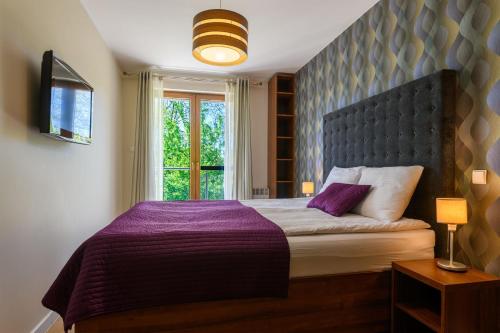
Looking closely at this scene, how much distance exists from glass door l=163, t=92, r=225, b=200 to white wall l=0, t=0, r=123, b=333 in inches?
68.2

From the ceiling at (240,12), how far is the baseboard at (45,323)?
2705 millimetres

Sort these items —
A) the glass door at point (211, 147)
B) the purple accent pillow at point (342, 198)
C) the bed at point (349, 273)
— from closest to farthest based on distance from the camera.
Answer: the bed at point (349, 273), the purple accent pillow at point (342, 198), the glass door at point (211, 147)

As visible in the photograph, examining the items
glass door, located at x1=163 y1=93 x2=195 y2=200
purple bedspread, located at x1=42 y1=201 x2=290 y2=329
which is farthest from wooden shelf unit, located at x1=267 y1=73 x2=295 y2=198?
purple bedspread, located at x1=42 y1=201 x2=290 y2=329

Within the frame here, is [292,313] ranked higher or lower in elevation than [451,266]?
lower

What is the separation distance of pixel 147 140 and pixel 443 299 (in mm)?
4017

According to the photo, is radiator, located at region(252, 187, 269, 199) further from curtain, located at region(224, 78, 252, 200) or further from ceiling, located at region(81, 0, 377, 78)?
ceiling, located at region(81, 0, 377, 78)

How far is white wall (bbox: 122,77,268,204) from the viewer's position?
4.44 m

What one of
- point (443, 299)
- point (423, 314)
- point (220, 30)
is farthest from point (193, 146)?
point (443, 299)

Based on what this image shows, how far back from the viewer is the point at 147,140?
428 centimetres

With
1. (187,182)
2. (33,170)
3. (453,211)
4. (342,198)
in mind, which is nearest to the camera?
(453,211)

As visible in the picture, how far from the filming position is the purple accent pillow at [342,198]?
2221 mm

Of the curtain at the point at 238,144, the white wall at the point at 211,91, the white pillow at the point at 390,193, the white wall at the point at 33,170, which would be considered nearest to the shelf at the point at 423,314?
the white pillow at the point at 390,193

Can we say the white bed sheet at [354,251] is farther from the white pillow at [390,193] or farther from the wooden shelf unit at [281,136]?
the wooden shelf unit at [281,136]

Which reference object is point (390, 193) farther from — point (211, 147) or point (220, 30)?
point (211, 147)
